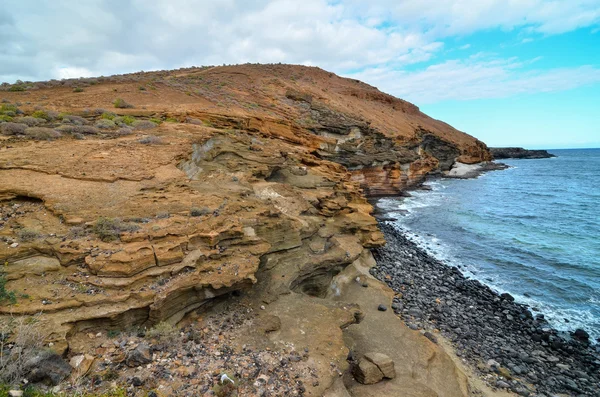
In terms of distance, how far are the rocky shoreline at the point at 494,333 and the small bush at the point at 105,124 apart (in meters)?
15.3

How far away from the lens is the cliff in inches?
271

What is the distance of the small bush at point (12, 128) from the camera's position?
12.5 m

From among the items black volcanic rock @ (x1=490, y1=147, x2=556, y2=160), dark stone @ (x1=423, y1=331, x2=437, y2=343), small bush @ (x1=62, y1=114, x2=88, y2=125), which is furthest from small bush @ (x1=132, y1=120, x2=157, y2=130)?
black volcanic rock @ (x1=490, y1=147, x2=556, y2=160)

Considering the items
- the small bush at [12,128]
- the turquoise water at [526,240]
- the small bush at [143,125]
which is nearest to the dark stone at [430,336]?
the turquoise water at [526,240]

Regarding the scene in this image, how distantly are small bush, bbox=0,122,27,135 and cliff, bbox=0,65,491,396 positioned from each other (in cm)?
6

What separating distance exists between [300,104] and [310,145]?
14168 mm

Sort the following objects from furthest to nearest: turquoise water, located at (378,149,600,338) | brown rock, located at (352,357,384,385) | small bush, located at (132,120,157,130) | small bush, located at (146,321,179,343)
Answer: small bush, located at (132,120,157,130)
turquoise water, located at (378,149,600,338)
brown rock, located at (352,357,384,385)
small bush, located at (146,321,179,343)

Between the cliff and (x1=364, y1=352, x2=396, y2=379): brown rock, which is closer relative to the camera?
the cliff

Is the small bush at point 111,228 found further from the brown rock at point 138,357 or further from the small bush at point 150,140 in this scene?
the small bush at point 150,140

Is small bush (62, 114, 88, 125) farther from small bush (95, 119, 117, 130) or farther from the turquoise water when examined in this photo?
the turquoise water

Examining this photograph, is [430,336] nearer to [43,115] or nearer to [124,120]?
[124,120]

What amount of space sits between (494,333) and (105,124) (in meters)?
19.8

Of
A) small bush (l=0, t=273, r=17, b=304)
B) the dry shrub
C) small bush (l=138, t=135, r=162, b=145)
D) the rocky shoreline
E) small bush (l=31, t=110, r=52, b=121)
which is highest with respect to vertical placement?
small bush (l=31, t=110, r=52, b=121)

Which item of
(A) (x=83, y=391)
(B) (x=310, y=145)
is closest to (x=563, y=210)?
(B) (x=310, y=145)
